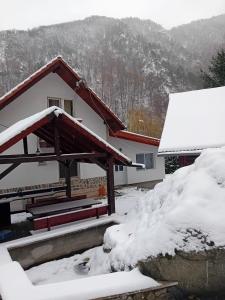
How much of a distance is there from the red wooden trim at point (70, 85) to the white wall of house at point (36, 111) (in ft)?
0.93

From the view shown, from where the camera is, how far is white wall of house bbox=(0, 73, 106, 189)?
1395 centimetres

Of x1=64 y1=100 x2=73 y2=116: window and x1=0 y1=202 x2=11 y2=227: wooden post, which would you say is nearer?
x1=0 y1=202 x2=11 y2=227: wooden post

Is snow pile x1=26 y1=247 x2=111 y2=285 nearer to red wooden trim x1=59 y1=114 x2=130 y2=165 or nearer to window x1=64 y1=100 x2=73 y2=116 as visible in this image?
red wooden trim x1=59 y1=114 x2=130 y2=165

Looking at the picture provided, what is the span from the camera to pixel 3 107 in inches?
536

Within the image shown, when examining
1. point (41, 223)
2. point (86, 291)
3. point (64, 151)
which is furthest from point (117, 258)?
point (64, 151)

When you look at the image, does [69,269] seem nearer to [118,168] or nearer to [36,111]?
[36,111]

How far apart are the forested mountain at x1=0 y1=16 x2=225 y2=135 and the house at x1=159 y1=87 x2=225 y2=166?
3283 cm

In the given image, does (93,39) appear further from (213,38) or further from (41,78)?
(41,78)

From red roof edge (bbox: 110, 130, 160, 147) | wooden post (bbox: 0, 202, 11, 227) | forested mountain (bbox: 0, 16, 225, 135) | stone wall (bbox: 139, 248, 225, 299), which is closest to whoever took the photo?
stone wall (bbox: 139, 248, 225, 299)

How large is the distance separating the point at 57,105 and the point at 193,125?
719 cm

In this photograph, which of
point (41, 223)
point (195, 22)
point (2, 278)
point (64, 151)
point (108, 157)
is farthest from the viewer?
point (195, 22)

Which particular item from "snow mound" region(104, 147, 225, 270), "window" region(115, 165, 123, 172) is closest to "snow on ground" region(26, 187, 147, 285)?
"snow mound" region(104, 147, 225, 270)

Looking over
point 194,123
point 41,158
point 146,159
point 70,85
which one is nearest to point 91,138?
point 41,158

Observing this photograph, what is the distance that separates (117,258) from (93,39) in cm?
11197
